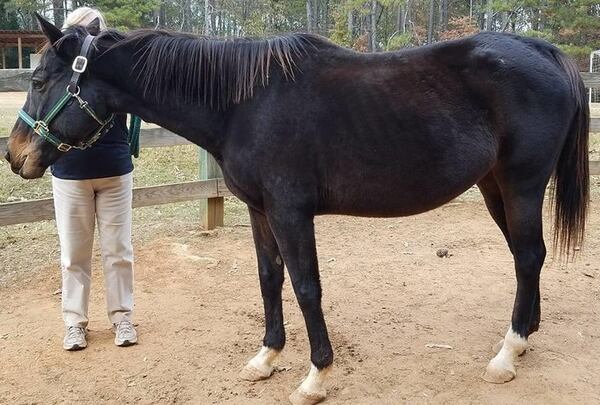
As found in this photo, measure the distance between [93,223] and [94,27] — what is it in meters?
1.14

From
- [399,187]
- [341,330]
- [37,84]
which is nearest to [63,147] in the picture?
[37,84]

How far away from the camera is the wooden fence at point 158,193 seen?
4199 mm

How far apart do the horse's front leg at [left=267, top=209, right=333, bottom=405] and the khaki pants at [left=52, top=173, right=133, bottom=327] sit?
1144mm

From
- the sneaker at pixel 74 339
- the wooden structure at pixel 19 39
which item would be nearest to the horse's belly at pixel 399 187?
the sneaker at pixel 74 339

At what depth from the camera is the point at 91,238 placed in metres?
3.22

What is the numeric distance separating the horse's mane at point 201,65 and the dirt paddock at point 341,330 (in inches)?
55.5

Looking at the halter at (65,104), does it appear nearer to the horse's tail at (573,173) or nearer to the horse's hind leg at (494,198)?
the horse's hind leg at (494,198)

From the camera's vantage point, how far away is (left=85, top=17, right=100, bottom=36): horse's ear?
100 inches

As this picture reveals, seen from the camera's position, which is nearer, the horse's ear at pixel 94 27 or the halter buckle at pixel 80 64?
the halter buckle at pixel 80 64

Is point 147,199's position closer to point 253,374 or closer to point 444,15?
point 253,374

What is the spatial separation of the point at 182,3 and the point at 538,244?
36.0 metres

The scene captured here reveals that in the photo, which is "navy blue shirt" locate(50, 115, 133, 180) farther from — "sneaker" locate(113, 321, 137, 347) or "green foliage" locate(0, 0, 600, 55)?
"green foliage" locate(0, 0, 600, 55)

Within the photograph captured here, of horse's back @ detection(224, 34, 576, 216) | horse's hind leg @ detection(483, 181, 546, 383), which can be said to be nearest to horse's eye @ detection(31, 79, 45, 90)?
horse's back @ detection(224, 34, 576, 216)

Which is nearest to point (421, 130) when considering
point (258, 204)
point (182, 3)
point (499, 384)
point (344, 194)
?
point (344, 194)
